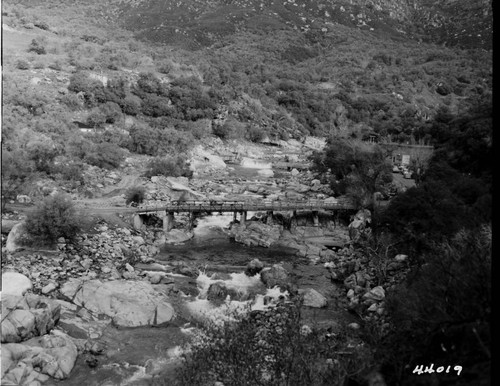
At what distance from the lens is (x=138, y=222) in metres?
28.9

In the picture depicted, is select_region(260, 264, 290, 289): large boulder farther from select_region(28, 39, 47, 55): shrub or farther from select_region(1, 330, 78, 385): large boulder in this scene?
select_region(28, 39, 47, 55): shrub

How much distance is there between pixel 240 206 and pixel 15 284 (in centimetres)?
1505

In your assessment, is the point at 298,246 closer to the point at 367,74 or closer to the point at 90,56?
the point at 90,56

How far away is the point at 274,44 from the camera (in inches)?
5477

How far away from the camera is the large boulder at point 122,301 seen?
60.4 ft

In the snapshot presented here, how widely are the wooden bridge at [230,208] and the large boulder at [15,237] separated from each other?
670cm

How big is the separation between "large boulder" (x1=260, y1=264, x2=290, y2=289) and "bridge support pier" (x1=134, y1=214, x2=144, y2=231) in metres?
8.79

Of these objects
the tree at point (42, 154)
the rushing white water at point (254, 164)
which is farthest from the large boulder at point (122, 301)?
the rushing white water at point (254, 164)

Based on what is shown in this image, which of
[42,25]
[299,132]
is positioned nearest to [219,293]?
[299,132]

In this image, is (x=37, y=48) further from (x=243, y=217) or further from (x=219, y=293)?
(x=219, y=293)

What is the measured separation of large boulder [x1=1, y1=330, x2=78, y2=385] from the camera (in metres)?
13.6

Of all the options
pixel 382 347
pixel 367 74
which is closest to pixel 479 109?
pixel 382 347

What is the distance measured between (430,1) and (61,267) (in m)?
199

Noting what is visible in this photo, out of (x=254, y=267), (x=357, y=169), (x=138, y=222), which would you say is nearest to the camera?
(x=254, y=267)
